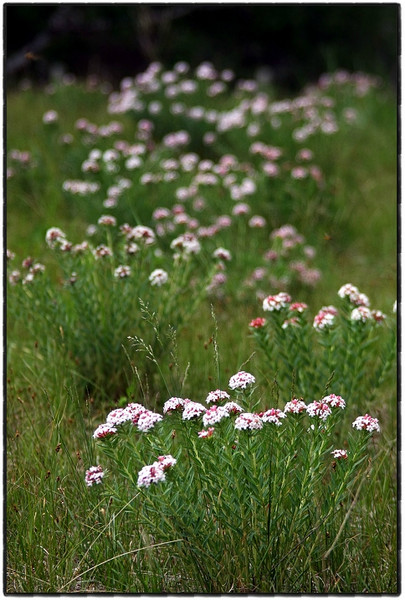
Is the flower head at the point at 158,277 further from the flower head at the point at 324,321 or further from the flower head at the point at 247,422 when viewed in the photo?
the flower head at the point at 247,422

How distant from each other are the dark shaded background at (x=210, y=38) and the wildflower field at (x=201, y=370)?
4361mm

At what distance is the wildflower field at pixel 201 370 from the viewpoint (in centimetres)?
206

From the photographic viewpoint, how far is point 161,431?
6.81 ft

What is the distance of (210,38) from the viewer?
11.2 meters

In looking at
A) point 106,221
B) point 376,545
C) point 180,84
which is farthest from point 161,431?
point 180,84

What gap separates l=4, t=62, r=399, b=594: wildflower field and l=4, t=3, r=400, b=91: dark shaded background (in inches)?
172

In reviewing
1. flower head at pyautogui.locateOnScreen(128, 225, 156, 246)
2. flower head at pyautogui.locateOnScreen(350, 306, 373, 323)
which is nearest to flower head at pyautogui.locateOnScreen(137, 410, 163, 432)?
flower head at pyautogui.locateOnScreen(350, 306, 373, 323)

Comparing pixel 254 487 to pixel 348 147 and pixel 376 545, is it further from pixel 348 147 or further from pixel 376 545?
pixel 348 147

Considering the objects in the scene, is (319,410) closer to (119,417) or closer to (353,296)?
(119,417)

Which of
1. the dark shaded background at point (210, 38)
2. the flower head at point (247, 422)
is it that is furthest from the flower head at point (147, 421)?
the dark shaded background at point (210, 38)

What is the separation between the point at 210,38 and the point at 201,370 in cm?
910

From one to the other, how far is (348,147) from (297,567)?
5.80 m

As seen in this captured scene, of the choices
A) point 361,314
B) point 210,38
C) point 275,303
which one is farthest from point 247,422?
point 210,38

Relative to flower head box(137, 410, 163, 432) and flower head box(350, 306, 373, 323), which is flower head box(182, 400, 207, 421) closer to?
→ flower head box(137, 410, 163, 432)
